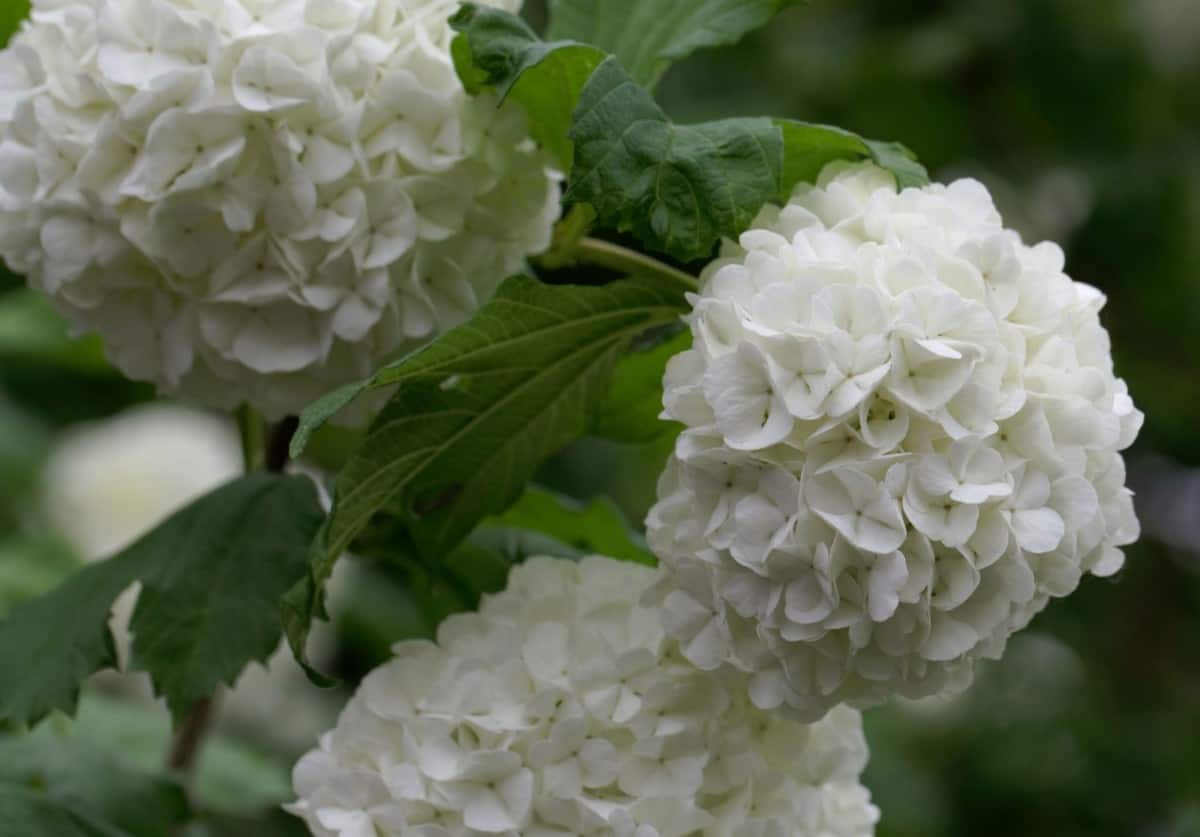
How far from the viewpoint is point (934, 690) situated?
1088mm

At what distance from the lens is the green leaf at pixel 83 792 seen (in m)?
1.43

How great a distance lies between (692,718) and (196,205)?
1.70ft

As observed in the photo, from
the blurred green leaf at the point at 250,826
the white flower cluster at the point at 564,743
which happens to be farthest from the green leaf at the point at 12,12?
the blurred green leaf at the point at 250,826

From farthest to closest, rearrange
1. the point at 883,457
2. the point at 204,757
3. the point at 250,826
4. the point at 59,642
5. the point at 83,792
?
the point at 204,757, the point at 250,826, the point at 83,792, the point at 59,642, the point at 883,457

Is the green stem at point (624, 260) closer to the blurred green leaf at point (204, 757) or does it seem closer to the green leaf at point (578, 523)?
the green leaf at point (578, 523)

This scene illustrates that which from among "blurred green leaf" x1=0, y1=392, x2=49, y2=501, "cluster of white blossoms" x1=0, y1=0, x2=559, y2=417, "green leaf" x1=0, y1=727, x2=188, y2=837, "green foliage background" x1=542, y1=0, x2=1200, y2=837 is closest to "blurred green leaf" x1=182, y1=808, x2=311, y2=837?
"green leaf" x1=0, y1=727, x2=188, y2=837

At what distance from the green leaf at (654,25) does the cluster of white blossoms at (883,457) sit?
0.29 meters

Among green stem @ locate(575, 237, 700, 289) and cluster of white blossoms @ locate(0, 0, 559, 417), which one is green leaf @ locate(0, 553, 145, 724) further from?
green stem @ locate(575, 237, 700, 289)

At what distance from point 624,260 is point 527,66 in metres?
0.24

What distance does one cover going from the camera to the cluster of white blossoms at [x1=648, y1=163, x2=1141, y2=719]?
1004mm

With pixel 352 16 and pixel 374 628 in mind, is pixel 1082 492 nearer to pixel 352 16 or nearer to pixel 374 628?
pixel 352 16

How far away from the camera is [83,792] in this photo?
4.99ft

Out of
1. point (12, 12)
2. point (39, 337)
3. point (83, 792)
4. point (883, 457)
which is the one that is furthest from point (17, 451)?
point (883, 457)

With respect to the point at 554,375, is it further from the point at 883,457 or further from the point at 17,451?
the point at 17,451
